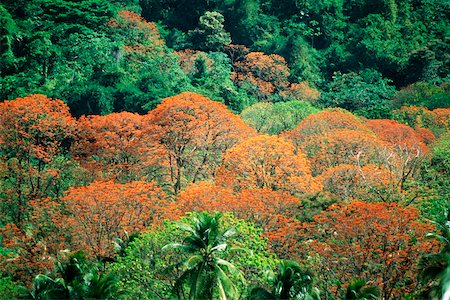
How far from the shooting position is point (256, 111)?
190 feet

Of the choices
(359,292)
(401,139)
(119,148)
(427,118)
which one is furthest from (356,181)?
(427,118)

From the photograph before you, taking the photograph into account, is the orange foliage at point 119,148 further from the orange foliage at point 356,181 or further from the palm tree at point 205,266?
the palm tree at point 205,266

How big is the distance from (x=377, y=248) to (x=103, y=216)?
1327 cm

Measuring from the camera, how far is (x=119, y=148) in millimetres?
43156

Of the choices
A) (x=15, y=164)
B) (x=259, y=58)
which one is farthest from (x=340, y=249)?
(x=259, y=58)

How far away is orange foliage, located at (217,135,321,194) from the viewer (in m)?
37.2

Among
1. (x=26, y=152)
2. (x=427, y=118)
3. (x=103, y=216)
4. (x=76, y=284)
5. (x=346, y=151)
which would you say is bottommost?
(x=427, y=118)

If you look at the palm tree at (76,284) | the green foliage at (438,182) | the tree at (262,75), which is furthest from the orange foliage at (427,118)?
the palm tree at (76,284)

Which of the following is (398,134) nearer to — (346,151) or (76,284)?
(346,151)

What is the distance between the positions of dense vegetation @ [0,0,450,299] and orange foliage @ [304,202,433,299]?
91 millimetres

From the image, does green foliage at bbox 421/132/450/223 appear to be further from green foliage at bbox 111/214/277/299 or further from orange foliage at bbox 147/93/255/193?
orange foliage at bbox 147/93/255/193

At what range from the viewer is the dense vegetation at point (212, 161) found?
27922mm

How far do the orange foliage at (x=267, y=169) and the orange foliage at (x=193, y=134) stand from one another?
13.8 ft

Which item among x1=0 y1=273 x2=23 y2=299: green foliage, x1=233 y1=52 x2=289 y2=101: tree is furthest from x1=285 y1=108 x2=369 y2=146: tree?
x1=0 y1=273 x2=23 y2=299: green foliage
